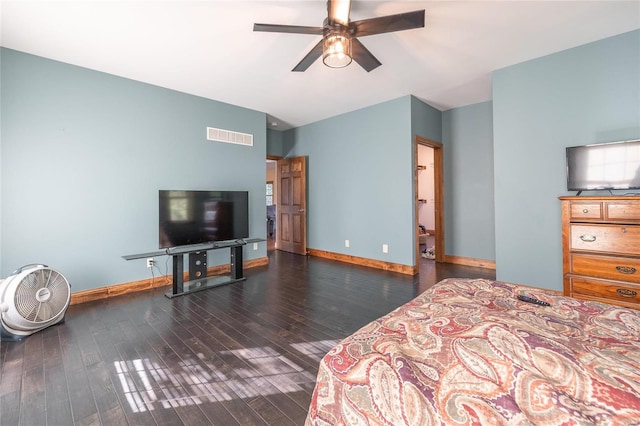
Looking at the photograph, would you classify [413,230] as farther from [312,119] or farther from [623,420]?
[623,420]

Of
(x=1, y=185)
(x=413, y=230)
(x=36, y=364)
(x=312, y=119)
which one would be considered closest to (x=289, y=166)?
(x=312, y=119)

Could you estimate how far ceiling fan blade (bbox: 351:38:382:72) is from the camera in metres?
2.42

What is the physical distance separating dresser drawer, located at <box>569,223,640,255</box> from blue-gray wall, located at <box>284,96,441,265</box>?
79.8 inches

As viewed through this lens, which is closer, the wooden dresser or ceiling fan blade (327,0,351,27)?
ceiling fan blade (327,0,351,27)

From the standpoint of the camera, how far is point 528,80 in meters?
3.33

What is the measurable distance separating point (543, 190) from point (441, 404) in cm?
354

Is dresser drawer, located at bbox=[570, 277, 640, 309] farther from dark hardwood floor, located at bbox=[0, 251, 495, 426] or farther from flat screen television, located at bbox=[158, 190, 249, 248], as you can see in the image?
flat screen television, located at bbox=[158, 190, 249, 248]

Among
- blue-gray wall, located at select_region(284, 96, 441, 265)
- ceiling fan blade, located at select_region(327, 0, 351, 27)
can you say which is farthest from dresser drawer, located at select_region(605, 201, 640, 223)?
ceiling fan blade, located at select_region(327, 0, 351, 27)

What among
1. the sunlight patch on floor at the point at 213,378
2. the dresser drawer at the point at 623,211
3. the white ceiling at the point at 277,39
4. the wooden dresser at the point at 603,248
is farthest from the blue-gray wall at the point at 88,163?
the dresser drawer at the point at 623,211

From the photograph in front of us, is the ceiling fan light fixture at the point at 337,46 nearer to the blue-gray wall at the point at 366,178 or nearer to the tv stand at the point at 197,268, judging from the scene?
the blue-gray wall at the point at 366,178

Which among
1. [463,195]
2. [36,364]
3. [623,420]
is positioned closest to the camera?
[623,420]

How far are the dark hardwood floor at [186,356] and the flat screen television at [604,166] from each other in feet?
7.03

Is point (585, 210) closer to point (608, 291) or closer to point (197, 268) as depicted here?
point (608, 291)

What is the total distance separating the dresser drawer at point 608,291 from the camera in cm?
232
